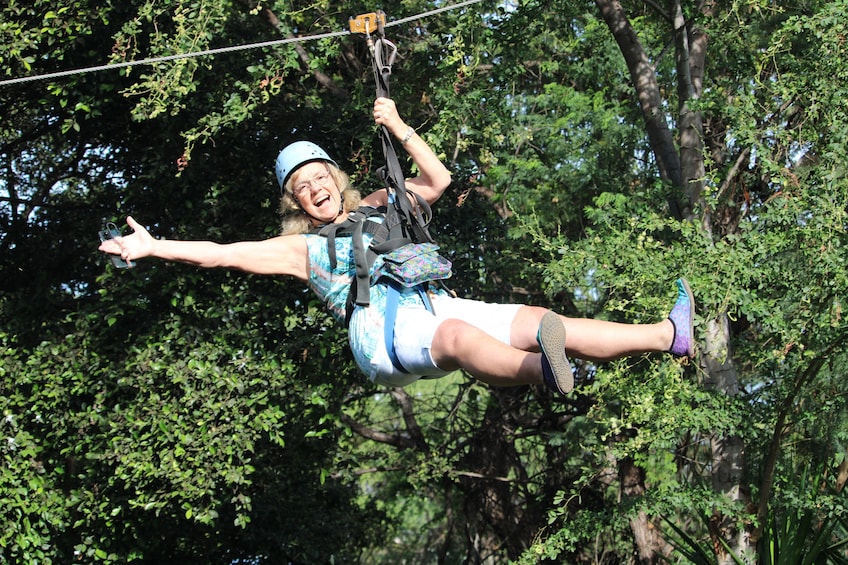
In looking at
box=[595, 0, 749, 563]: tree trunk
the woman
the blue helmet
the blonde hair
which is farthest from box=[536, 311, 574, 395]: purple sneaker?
box=[595, 0, 749, 563]: tree trunk

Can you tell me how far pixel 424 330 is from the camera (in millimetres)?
3525

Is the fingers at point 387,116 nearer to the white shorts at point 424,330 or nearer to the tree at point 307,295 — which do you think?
the white shorts at point 424,330

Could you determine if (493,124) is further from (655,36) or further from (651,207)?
(655,36)

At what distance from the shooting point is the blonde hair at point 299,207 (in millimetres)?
4066

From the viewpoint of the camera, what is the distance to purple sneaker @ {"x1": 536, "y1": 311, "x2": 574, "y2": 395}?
122 inches

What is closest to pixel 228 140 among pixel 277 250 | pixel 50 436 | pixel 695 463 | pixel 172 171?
pixel 172 171

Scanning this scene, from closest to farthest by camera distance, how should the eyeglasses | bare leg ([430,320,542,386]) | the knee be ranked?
bare leg ([430,320,542,386])
the knee
the eyeglasses

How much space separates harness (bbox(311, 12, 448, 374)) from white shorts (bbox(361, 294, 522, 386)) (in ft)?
0.10

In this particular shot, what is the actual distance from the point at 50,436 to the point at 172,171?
73.6 inches

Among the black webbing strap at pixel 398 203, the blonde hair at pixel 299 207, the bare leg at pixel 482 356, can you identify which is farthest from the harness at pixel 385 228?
the bare leg at pixel 482 356

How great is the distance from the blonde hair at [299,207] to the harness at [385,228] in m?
0.11

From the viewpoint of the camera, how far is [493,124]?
6.80m

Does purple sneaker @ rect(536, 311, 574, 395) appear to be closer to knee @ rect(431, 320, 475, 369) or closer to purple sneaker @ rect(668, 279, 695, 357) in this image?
knee @ rect(431, 320, 475, 369)

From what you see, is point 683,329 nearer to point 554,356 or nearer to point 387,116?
point 554,356
